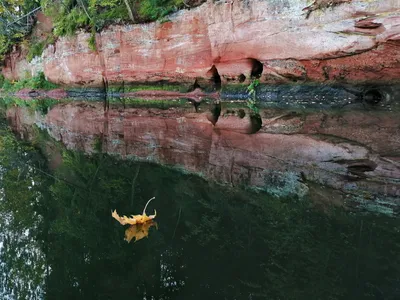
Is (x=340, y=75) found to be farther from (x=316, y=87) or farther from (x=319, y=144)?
(x=319, y=144)

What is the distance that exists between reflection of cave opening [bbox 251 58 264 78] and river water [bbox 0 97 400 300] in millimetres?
13522

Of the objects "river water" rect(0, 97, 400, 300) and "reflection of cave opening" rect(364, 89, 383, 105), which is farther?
"reflection of cave opening" rect(364, 89, 383, 105)

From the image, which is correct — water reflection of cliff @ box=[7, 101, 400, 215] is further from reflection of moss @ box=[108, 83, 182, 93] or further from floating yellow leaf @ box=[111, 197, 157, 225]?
reflection of moss @ box=[108, 83, 182, 93]

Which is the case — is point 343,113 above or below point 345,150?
below

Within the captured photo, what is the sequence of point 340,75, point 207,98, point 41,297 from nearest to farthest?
point 41,297
point 340,75
point 207,98

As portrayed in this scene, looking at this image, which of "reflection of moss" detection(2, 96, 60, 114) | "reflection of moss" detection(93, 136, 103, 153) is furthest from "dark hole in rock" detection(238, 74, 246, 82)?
"reflection of moss" detection(93, 136, 103, 153)

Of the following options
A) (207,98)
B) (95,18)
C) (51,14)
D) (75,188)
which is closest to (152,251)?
(75,188)

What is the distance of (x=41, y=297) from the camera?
283 centimetres

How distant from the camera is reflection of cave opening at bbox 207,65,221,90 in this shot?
19.7 metres

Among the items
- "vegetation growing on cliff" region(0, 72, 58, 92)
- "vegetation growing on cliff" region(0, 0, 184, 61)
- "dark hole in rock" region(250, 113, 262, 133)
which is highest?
"vegetation growing on cliff" region(0, 0, 184, 61)

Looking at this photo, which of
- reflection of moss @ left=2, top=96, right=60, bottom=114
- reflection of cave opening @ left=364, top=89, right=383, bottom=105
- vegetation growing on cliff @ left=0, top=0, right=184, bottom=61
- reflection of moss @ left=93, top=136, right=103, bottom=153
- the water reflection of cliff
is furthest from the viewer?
vegetation growing on cliff @ left=0, top=0, right=184, bottom=61

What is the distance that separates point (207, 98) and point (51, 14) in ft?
55.2

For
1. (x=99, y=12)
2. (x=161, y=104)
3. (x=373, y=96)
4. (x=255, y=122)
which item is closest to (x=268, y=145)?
(x=255, y=122)

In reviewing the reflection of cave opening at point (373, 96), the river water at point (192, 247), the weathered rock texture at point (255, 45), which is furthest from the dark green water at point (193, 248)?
the reflection of cave opening at point (373, 96)
